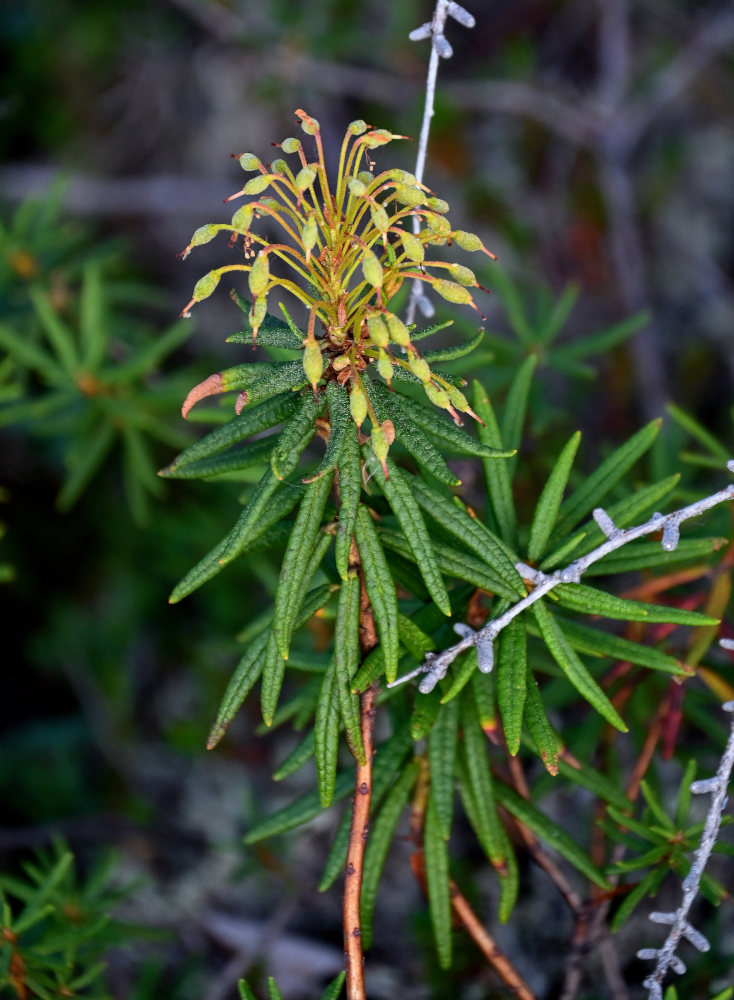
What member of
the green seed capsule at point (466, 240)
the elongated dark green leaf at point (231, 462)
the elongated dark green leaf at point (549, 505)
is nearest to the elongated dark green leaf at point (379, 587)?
the elongated dark green leaf at point (231, 462)

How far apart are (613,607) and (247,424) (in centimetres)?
70

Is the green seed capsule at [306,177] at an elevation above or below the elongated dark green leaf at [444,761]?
above

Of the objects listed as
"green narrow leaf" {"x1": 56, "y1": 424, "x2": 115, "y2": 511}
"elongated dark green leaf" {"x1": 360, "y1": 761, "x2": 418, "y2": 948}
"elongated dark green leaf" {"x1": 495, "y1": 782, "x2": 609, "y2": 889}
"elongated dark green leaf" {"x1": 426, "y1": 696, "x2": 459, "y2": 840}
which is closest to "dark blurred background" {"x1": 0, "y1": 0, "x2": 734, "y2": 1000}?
"green narrow leaf" {"x1": 56, "y1": 424, "x2": 115, "y2": 511}

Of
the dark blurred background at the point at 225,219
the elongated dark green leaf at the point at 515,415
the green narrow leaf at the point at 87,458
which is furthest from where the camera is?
the dark blurred background at the point at 225,219

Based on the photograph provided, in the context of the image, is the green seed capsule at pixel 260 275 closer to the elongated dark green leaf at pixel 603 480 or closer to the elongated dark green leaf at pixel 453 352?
the elongated dark green leaf at pixel 453 352

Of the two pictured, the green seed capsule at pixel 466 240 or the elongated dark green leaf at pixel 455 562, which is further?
the elongated dark green leaf at pixel 455 562

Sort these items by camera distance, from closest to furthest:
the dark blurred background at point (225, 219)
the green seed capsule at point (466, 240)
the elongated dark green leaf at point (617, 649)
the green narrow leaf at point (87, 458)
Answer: the green seed capsule at point (466, 240) → the elongated dark green leaf at point (617, 649) → the green narrow leaf at point (87, 458) → the dark blurred background at point (225, 219)

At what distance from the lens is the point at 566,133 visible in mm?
4051

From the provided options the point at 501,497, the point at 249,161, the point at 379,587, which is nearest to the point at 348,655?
the point at 379,587

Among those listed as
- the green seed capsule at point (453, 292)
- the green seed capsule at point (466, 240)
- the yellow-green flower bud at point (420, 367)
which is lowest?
the yellow-green flower bud at point (420, 367)

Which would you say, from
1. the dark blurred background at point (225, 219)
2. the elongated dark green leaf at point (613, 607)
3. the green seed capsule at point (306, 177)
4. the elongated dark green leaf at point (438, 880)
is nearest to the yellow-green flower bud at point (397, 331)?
the green seed capsule at point (306, 177)

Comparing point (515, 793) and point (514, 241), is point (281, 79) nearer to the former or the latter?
point (514, 241)

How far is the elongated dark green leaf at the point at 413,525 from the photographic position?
130cm

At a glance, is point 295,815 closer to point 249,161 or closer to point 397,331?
point 397,331
